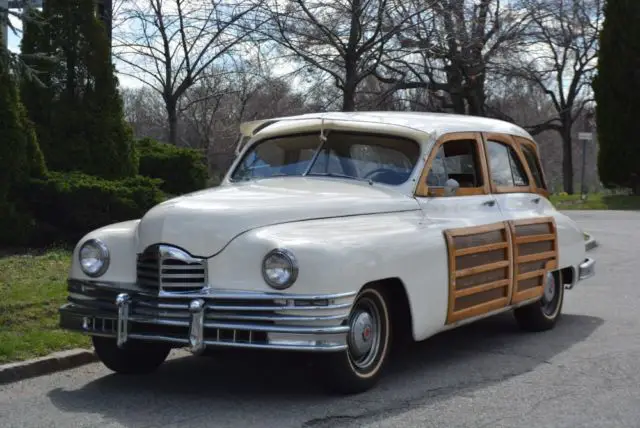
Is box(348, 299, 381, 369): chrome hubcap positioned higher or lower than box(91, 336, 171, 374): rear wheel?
higher

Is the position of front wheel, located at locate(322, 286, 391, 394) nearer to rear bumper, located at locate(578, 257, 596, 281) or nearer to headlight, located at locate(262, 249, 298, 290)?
headlight, located at locate(262, 249, 298, 290)

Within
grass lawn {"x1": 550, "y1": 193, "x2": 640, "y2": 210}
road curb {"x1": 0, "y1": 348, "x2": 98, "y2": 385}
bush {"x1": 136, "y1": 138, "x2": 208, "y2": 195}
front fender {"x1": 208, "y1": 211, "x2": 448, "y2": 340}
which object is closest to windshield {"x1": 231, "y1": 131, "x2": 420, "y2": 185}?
front fender {"x1": 208, "y1": 211, "x2": 448, "y2": 340}

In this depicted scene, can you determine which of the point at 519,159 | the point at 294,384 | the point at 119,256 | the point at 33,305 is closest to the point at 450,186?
the point at 519,159

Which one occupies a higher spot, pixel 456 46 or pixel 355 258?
pixel 456 46

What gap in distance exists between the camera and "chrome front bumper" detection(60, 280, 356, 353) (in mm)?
5652

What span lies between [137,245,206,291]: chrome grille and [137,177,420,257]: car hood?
0.05 metres

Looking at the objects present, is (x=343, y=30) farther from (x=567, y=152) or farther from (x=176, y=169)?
(x=567, y=152)

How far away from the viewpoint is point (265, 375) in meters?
6.84

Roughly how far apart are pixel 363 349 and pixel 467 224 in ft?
5.37

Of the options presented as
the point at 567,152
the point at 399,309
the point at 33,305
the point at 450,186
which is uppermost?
the point at 567,152

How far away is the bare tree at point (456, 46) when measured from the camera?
1720cm

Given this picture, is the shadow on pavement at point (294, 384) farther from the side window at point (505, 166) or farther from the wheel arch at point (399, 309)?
the side window at point (505, 166)

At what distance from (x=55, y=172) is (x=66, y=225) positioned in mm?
884

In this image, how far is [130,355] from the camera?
267 inches
